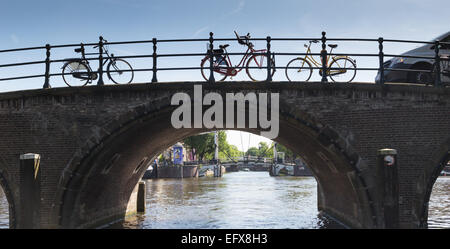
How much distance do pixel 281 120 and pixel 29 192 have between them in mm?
6539

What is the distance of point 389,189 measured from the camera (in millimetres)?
9422

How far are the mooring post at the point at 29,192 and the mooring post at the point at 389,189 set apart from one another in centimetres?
803

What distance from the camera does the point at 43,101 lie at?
449 inches

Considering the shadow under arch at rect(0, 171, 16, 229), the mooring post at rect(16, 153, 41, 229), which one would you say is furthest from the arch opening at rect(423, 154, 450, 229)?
the shadow under arch at rect(0, 171, 16, 229)

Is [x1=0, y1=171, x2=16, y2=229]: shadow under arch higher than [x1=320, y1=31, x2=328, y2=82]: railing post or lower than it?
lower

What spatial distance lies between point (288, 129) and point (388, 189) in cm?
384

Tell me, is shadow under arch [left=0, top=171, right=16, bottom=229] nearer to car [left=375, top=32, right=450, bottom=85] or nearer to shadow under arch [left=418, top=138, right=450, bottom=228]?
shadow under arch [left=418, top=138, right=450, bottom=228]

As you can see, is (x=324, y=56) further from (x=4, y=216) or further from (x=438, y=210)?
(x=4, y=216)

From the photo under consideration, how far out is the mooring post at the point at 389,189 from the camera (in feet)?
30.9

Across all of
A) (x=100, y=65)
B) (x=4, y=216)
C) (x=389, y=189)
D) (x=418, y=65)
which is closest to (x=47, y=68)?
(x=100, y=65)

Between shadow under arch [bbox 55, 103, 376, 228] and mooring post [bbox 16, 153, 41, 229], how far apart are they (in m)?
1.25

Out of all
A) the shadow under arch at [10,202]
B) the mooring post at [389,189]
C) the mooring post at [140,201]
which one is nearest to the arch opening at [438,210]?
the mooring post at [389,189]

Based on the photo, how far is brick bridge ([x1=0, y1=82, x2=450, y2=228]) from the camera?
1049 cm
